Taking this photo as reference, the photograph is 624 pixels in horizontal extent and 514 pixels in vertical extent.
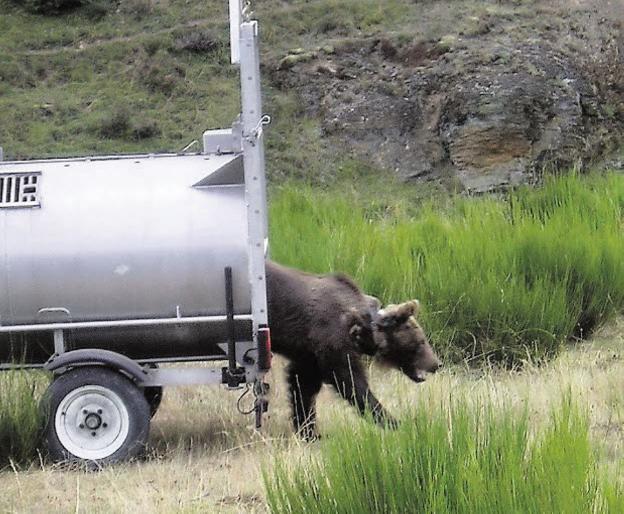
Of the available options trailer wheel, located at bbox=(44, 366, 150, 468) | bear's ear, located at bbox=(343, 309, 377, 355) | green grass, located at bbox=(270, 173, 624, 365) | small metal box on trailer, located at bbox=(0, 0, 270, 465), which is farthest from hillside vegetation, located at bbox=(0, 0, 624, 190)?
trailer wheel, located at bbox=(44, 366, 150, 468)

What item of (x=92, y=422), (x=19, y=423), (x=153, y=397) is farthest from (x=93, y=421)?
(x=153, y=397)

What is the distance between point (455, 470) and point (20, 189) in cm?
332

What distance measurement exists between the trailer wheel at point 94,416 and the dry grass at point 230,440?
5.3 inches

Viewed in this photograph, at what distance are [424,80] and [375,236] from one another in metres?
15.2

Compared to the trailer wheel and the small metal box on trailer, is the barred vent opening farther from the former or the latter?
the trailer wheel

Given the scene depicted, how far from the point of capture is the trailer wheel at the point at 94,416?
657 cm

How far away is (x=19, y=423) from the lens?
656 cm

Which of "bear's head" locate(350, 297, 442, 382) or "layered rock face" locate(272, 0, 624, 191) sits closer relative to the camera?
"bear's head" locate(350, 297, 442, 382)

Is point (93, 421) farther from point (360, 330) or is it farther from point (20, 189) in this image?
point (360, 330)

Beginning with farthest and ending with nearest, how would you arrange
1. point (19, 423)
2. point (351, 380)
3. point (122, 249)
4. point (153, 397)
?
point (153, 397) < point (351, 380) < point (19, 423) < point (122, 249)

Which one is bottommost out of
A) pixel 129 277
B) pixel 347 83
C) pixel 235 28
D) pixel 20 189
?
pixel 129 277

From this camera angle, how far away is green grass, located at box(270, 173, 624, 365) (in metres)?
9.02

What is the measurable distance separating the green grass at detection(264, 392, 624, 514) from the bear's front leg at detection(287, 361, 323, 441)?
2655mm

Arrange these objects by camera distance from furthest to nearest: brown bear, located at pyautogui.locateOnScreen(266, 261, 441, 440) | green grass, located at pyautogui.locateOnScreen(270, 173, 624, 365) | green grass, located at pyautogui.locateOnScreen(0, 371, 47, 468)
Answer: green grass, located at pyautogui.locateOnScreen(270, 173, 624, 365)
brown bear, located at pyautogui.locateOnScreen(266, 261, 441, 440)
green grass, located at pyautogui.locateOnScreen(0, 371, 47, 468)
